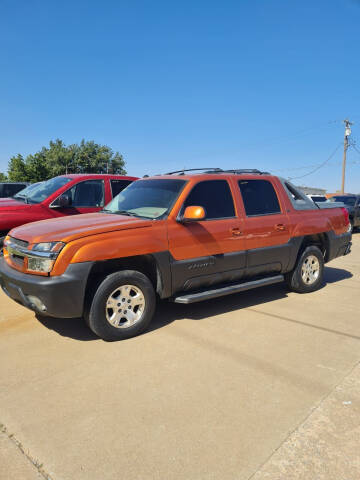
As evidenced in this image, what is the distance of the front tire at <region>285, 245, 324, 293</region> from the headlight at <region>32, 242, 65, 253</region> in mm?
3607

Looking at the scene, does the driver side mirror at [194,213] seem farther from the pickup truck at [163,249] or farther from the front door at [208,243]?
the front door at [208,243]

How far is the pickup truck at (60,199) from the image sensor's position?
623 centimetres

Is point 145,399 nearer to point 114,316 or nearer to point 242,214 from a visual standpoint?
point 114,316

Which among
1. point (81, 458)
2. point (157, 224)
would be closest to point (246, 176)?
point (157, 224)

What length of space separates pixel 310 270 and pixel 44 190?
5.07 metres

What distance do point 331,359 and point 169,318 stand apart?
1.93 metres

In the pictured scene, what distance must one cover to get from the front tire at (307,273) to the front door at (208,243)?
4.25ft

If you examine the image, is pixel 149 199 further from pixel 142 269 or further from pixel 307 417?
pixel 307 417

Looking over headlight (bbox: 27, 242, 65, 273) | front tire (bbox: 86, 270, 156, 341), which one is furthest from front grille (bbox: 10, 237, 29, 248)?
front tire (bbox: 86, 270, 156, 341)

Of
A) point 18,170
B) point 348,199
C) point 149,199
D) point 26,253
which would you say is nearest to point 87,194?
point 149,199

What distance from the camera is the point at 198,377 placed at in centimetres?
308

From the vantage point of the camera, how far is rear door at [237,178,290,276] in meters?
4.92

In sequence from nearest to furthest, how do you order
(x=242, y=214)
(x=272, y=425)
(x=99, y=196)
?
(x=272, y=425) → (x=242, y=214) → (x=99, y=196)

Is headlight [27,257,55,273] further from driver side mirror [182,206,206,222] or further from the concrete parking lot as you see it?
driver side mirror [182,206,206,222]
